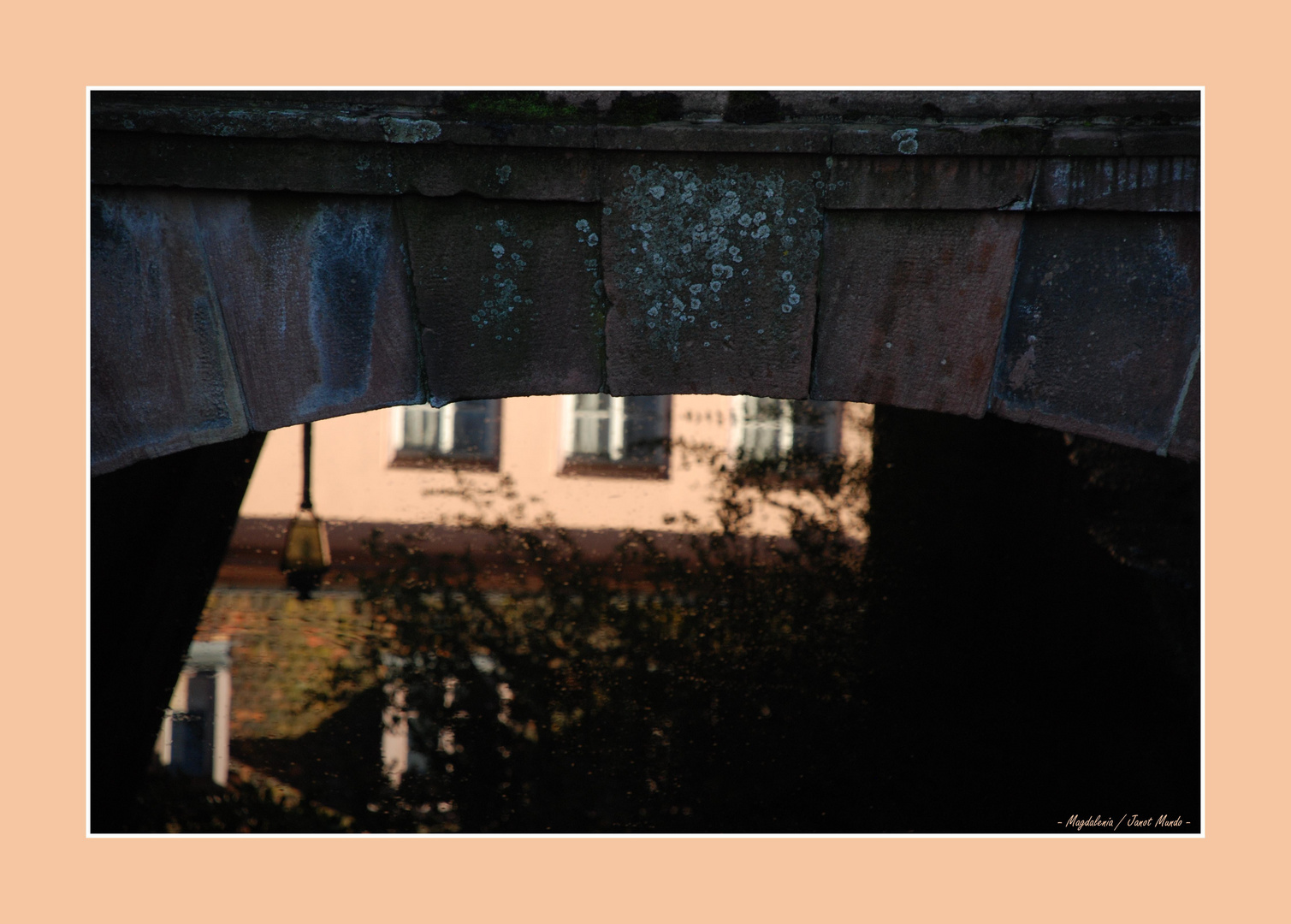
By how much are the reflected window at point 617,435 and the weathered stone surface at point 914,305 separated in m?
2.50

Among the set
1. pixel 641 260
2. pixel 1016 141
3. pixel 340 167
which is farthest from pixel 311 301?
pixel 1016 141

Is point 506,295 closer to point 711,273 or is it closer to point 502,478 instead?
point 711,273

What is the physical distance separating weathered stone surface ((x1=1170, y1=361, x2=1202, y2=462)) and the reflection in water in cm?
211

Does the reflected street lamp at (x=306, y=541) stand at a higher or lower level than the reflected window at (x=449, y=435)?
lower

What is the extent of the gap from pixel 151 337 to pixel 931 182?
127 centimetres

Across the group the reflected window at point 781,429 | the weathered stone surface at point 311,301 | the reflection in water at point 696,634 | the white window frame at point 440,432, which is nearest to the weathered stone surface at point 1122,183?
the weathered stone surface at point 311,301

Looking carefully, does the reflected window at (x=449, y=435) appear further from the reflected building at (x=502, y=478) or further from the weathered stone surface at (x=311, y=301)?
the weathered stone surface at (x=311, y=301)

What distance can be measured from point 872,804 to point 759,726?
21.1 inches

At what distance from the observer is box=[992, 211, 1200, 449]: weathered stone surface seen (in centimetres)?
151

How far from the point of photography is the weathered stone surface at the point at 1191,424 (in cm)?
154

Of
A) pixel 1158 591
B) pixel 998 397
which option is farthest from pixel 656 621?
pixel 998 397

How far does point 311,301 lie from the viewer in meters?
1.52

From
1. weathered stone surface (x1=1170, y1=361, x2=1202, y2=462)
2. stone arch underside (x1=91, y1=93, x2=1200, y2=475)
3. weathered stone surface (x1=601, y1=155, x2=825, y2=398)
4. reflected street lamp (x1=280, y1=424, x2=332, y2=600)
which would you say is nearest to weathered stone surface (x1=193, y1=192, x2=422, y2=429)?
stone arch underside (x1=91, y1=93, x2=1200, y2=475)

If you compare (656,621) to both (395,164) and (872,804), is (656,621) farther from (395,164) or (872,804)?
(395,164)
